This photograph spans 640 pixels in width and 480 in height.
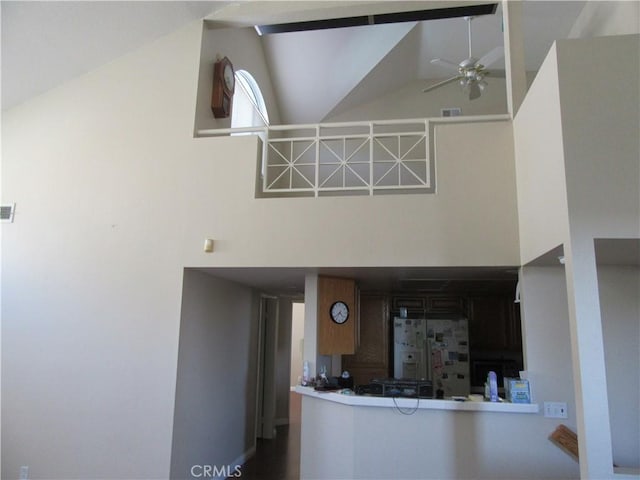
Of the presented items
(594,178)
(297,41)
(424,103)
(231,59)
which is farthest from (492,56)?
(231,59)

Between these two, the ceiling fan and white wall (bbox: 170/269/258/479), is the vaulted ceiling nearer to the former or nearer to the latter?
the ceiling fan

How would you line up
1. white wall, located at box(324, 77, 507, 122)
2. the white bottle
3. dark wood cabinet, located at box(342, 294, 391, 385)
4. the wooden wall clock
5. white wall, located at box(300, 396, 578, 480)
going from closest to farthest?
white wall, located at box(300, 396, 578, 480) → the white bottle → the wooden wall clock → dark wood cabinet, located at box(342, 294, 391, 385) → white wall, located at box(324, 77, 507, 122)

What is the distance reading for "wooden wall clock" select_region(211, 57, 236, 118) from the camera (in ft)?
14.2

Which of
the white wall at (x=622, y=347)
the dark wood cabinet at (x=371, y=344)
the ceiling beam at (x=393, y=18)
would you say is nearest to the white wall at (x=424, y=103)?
the ceiling beam at (x=393, y=18)

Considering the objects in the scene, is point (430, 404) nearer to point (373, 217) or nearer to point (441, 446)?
point (441, 446)

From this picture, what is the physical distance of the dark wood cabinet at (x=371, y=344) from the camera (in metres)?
5.66

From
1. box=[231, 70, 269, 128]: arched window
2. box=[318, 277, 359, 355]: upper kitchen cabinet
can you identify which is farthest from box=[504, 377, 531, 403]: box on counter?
box=[231, 70, 269, 128]: arched window

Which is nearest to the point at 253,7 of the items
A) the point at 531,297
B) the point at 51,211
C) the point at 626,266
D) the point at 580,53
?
the point at 51,211

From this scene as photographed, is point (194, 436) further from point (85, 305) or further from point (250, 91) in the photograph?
point (250, 91)

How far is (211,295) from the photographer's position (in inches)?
171

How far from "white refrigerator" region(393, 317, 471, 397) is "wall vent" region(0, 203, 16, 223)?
436 centimetres

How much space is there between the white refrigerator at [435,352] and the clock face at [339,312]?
150 centimetres

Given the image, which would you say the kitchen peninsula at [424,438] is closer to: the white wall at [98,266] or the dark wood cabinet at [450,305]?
the white wall at [98,266]

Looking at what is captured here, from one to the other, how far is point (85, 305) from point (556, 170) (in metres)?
3.84
